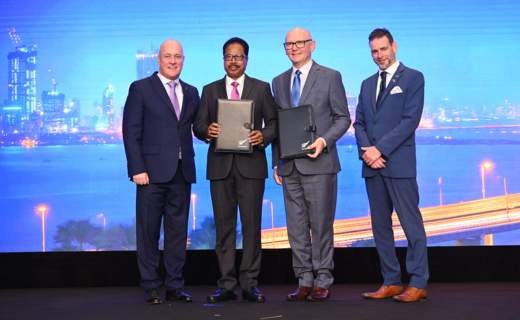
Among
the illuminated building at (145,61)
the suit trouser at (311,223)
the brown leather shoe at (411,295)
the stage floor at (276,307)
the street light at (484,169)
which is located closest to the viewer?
the stage floor at (276,307)

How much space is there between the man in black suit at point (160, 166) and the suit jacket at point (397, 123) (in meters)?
1.03

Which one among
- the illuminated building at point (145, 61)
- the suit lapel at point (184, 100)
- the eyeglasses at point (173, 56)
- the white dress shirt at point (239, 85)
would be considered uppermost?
the illuminated building at point (145, 61)

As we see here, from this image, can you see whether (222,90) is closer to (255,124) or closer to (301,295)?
(255,124)

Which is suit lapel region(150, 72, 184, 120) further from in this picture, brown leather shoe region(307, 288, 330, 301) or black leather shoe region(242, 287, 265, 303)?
brown leather shoe region(307, 288, 330, 301)

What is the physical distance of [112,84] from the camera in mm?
5059

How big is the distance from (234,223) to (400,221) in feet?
3.05

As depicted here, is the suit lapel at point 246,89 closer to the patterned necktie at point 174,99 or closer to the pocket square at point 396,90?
the patterned necktie at point 174,99

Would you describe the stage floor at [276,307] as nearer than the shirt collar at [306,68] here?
Yes

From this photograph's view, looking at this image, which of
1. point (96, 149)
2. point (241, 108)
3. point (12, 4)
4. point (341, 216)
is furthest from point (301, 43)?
point (12, 4)

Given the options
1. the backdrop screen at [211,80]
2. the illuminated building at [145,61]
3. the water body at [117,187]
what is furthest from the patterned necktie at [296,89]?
the illuminated building at [145,61]

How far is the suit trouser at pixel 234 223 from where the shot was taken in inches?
160

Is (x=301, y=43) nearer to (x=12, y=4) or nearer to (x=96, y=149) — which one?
(x=96, y=149)

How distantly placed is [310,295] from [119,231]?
1.53m

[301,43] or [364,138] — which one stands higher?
[301,43]
